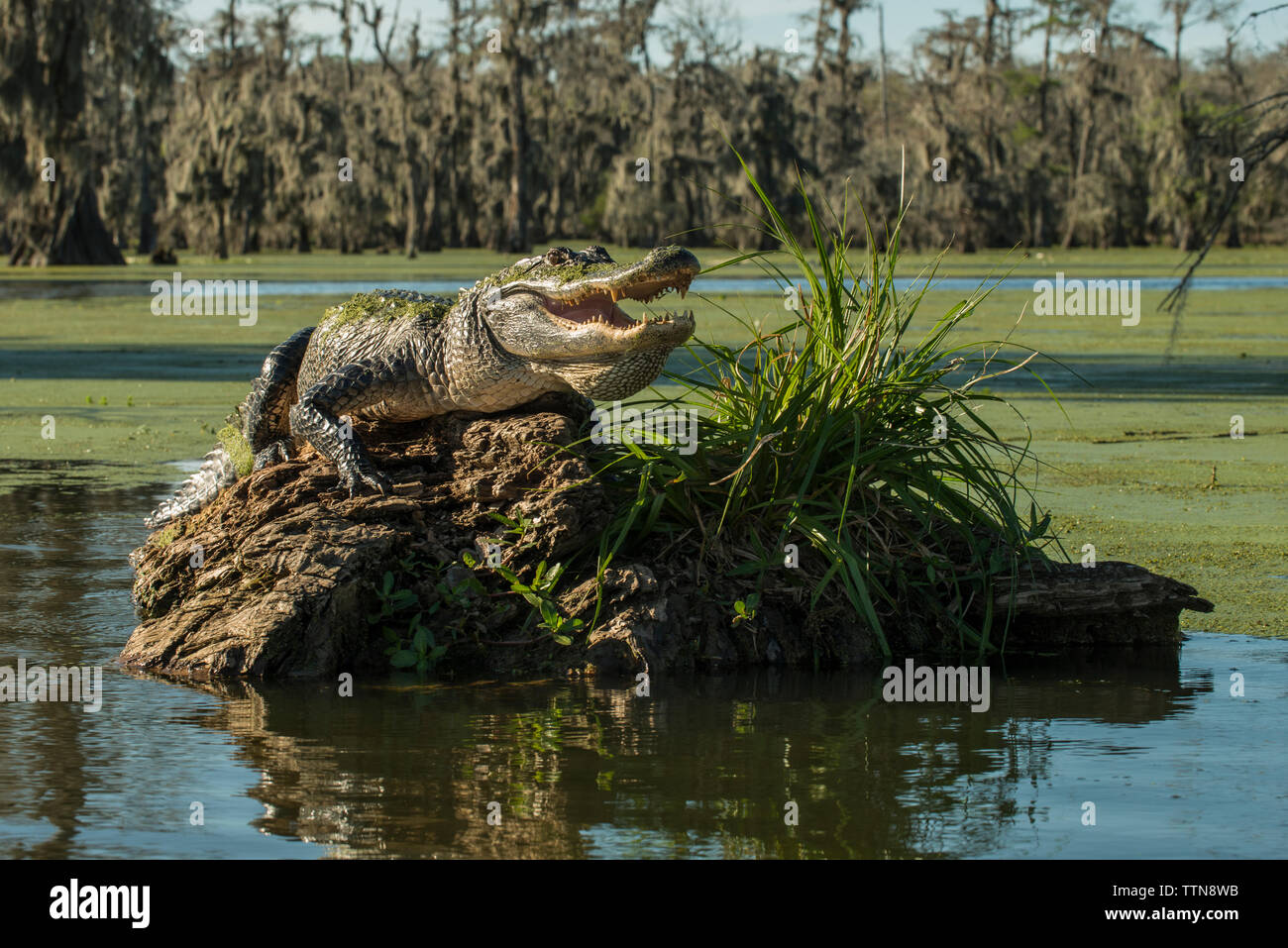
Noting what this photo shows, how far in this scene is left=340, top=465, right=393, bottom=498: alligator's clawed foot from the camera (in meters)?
6.25

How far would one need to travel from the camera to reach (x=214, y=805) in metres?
4.21

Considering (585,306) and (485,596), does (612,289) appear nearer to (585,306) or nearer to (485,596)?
(585,306)

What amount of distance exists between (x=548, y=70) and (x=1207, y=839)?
75.6 m

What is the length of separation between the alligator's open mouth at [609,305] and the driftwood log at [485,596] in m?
0.44

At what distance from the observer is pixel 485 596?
6.01 m

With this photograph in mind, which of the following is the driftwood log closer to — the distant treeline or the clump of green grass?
the clump of green grass

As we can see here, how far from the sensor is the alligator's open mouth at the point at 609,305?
5.86 metres
